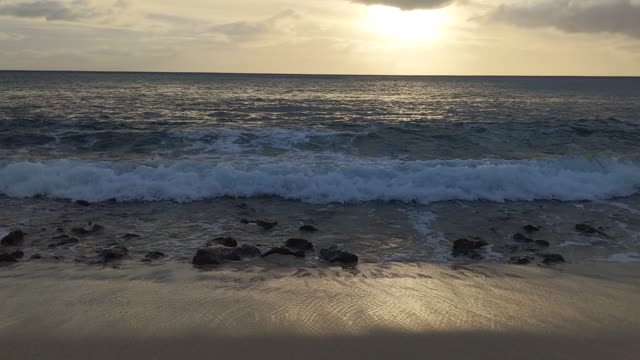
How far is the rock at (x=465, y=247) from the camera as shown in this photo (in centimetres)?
832

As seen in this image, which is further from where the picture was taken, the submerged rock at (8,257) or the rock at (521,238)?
the rock at (521,238)

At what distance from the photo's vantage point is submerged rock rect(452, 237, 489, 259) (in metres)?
8.29

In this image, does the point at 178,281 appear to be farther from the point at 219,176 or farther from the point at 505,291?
the point at 219,176

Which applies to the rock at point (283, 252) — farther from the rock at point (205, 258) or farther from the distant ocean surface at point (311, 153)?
the distant ocean surface at point (311, 153)

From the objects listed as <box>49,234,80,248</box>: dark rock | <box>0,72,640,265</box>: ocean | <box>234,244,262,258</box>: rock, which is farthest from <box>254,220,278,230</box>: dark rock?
<box>49,234,80,248</box>: dark rock

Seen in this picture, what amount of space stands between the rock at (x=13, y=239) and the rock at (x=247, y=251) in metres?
3.54

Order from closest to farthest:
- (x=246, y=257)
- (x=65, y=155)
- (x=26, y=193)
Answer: (x=246, y=257) → (x=26, y=193) → (x=65, y=155)

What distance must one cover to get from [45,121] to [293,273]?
1899 cm

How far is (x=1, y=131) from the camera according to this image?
20109 mm

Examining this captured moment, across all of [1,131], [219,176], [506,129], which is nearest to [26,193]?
[219,176]

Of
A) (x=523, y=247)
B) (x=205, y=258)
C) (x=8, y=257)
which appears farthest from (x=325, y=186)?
(x=8, y=257)

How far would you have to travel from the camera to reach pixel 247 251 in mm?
8016

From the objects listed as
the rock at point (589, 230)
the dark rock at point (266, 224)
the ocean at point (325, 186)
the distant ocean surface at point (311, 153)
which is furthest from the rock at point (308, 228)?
the rock at point (589, 230)

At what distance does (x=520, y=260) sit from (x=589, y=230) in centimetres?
262
